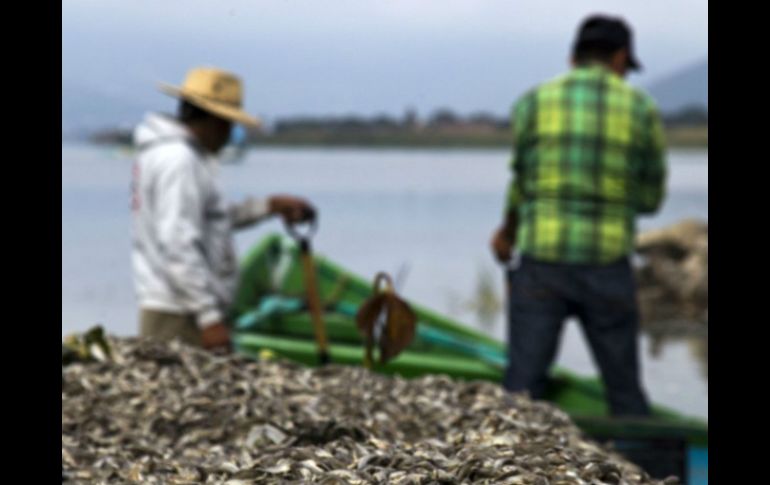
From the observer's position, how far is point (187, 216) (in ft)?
23.6

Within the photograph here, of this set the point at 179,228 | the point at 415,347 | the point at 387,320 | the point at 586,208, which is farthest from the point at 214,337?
the point at 415,347

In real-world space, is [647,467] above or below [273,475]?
below

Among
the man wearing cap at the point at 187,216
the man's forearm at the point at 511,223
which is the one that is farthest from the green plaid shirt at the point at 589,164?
the man wearing cap at the point at 187,216

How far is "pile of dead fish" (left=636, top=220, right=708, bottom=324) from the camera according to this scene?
60.2 feet

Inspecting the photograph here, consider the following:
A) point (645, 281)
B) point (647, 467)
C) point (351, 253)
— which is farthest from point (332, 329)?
point (351, 253)

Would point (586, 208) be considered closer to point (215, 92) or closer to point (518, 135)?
point (518, 135)

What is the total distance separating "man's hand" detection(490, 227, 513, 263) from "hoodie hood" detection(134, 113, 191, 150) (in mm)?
1948

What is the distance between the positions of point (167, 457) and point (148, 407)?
934 mm

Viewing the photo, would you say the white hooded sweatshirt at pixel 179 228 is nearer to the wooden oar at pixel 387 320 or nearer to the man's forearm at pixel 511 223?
the wooden oar at pixel 387 320

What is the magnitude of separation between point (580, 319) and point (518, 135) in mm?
1049

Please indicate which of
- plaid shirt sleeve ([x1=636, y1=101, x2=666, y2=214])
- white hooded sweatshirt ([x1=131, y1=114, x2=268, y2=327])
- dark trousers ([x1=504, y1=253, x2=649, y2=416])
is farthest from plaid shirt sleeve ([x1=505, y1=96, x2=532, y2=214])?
white hooded sweatshirt ([x1=131, y1=114, x2=268, y2=327])
